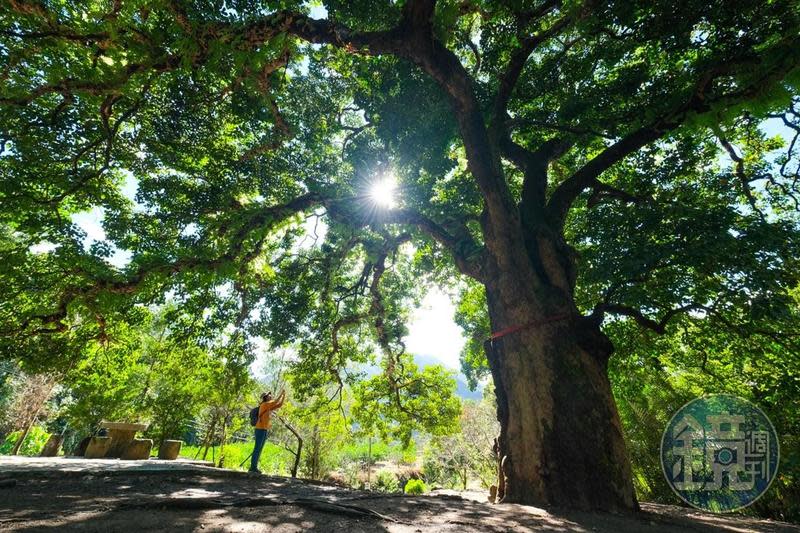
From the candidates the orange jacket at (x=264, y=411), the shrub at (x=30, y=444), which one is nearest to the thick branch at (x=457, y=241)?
the orange jacket at (x=264, y=411)

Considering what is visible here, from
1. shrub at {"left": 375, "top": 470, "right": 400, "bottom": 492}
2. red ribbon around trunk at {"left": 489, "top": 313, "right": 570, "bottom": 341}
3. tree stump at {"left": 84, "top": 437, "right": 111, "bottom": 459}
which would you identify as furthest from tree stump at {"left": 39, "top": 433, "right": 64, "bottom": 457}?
shrub at {"left": 375, "top": 470, "right": 400, "bottom": 492}

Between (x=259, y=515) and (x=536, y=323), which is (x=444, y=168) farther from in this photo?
(x=259, y=515)

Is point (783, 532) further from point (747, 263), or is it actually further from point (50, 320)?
point (50, 320)

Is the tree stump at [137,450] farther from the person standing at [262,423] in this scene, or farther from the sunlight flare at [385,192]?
the sunlight flare at [385,192]

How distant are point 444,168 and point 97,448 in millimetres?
12889

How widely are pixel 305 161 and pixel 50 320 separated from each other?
6.01 metres

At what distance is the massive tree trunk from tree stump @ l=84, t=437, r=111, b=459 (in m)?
12.0

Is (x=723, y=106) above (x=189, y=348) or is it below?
above

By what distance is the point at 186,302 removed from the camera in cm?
864

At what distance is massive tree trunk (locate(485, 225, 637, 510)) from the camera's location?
375 cm

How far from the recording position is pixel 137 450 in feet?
34.2

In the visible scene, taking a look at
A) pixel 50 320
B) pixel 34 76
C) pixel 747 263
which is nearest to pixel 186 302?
pixel 50 320

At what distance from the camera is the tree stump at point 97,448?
10.0 metres

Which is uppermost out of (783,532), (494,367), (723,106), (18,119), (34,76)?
(34,76)
